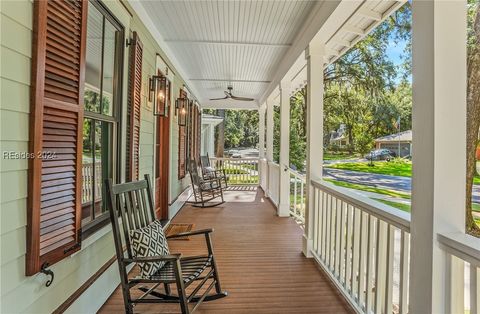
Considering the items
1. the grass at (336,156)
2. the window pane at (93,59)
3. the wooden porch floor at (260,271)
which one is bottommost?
the wooden porch floor at (260,271)

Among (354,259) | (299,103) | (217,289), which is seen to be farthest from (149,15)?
(299,103)

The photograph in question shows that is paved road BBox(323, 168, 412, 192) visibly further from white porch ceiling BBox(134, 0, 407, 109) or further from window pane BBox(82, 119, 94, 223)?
window pane BBox(82, 119, 94, 223)

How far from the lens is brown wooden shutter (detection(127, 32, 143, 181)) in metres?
2.89

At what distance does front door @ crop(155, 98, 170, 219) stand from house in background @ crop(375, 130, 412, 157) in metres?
3.35

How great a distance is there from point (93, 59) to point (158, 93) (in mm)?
1574

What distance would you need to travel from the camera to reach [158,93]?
3914mm

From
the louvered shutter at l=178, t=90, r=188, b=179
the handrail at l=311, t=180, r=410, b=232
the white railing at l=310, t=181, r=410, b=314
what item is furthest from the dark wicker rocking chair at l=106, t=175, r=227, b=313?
the louvered shutter at l=178, t=90, r=188, b=179

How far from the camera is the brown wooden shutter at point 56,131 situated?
1419 mm

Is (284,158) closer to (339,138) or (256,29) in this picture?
(339,138)

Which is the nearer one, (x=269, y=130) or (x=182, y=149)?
(x=182, y=149)

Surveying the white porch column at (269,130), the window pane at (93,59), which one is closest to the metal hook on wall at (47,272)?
the window pane at (93,59)

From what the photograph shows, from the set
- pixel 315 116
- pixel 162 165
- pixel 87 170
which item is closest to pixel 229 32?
pixel 315 116

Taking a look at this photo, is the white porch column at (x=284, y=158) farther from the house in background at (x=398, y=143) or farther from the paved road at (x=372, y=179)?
the house in background at (x=398, y=143)

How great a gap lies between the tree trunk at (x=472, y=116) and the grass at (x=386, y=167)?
0.30 meters
